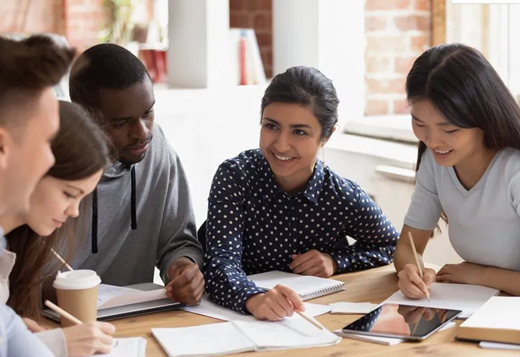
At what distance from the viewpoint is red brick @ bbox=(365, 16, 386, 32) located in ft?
12.0

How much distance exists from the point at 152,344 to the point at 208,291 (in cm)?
34

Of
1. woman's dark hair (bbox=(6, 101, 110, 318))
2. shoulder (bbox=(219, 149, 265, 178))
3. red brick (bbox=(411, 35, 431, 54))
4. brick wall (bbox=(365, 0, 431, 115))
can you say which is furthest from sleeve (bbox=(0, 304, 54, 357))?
red brick (bbox=(411, 35, 431, 54))

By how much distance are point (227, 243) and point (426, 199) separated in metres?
0.52

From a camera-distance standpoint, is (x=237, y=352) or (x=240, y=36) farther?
(x=240, y=36)

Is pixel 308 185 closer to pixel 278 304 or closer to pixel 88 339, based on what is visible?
pixel 278 304

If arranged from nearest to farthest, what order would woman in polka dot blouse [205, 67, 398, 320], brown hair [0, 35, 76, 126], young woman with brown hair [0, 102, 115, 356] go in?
brown hair [0, 35, 76, 126] → young woman with brown hair [0, 102, 115, 356] → woman in polka dot blouse [205, 67, 398, 320]

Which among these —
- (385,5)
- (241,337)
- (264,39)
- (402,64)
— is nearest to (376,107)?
(402,64)

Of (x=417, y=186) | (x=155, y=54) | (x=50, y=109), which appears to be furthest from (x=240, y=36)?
(x=50, y=109)

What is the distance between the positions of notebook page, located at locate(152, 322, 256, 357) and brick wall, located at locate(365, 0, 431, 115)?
7.13ft

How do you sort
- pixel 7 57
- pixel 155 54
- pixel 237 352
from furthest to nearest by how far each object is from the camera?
pixel 155 54, pixel 237 352, pixel 7 57

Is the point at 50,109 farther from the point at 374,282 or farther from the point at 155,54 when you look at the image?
the point at 155,54

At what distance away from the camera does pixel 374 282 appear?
2047 millimetres

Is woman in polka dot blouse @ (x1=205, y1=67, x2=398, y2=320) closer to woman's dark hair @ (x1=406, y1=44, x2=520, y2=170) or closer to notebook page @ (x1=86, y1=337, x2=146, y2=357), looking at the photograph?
woman's dark hair @ (x1=406, y1=44, x2=520, y2=170)

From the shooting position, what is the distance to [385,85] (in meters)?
3.75
